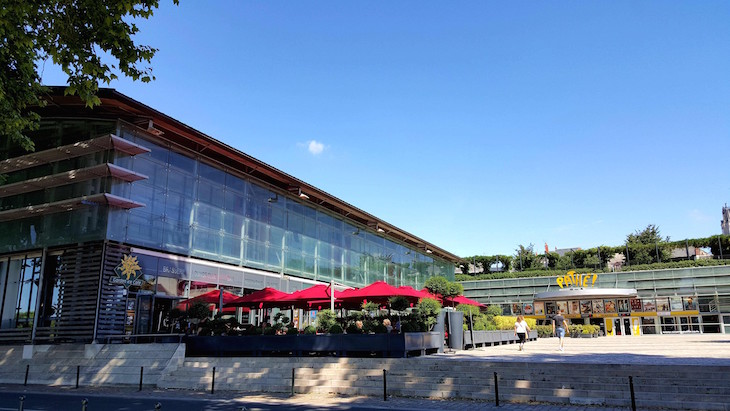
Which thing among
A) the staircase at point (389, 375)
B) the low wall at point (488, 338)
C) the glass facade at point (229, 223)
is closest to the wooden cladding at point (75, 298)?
the staircase at point (389, 375)

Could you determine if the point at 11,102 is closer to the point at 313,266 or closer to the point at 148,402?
the point at 148,402

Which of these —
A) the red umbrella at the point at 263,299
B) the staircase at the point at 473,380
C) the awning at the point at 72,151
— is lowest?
the staircase at the point at 473,380

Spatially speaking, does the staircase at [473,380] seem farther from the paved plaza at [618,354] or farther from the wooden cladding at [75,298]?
the wooden cladding at [75,298]

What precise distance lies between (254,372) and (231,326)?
4.07 meters

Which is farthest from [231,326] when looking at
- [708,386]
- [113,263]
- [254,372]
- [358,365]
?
[708,386]

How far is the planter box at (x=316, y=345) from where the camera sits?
54.3ft

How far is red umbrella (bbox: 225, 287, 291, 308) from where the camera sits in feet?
70.0

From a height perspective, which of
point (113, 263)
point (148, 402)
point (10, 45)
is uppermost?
point (10, 45)

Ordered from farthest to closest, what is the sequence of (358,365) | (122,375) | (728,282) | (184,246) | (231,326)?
(728,282) → (184,246) → (231,326) → (122,375) → (358,365)

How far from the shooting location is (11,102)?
41.5ft

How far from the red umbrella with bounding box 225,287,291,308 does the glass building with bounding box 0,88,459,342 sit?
3.60 meters

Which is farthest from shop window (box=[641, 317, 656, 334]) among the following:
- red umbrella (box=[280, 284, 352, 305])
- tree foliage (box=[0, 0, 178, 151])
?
tree foliage (box=[0, 0, 178, 151])

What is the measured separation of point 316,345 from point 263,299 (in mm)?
4565

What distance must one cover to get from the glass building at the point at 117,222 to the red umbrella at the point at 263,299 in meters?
3.60
